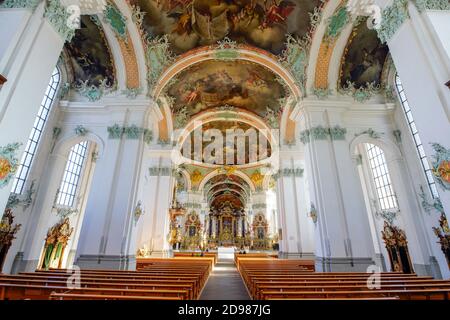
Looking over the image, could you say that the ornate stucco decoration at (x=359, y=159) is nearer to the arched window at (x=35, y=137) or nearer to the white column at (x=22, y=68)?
the white column at (x=22, y=68)

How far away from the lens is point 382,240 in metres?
12.4

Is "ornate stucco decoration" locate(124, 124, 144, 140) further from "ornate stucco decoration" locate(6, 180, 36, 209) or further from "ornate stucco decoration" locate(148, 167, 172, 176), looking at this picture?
"ornate stucco decoration" locate(148, 167, 172, 176)

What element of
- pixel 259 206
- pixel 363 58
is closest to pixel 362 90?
pixel 363 58

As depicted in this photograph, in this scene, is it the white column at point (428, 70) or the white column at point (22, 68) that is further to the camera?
the white column at point (428, 70)

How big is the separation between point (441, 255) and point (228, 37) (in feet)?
43.1

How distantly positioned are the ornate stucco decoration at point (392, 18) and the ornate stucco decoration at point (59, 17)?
25.0ft

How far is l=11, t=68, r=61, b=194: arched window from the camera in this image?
964 cm

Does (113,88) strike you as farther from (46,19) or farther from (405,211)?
(405,211)

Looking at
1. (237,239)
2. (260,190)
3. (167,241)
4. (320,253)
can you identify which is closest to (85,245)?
(167,241)

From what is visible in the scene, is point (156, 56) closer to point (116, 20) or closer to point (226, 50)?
point (116, 20)

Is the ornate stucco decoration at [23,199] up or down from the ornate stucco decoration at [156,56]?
down

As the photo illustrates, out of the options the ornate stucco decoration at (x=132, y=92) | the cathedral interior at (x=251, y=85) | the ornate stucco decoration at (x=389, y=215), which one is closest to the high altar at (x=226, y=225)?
the cathedral interior at (x=251, y=85)

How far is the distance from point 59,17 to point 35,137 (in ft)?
22.8

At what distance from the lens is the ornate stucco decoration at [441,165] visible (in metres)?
4.41
